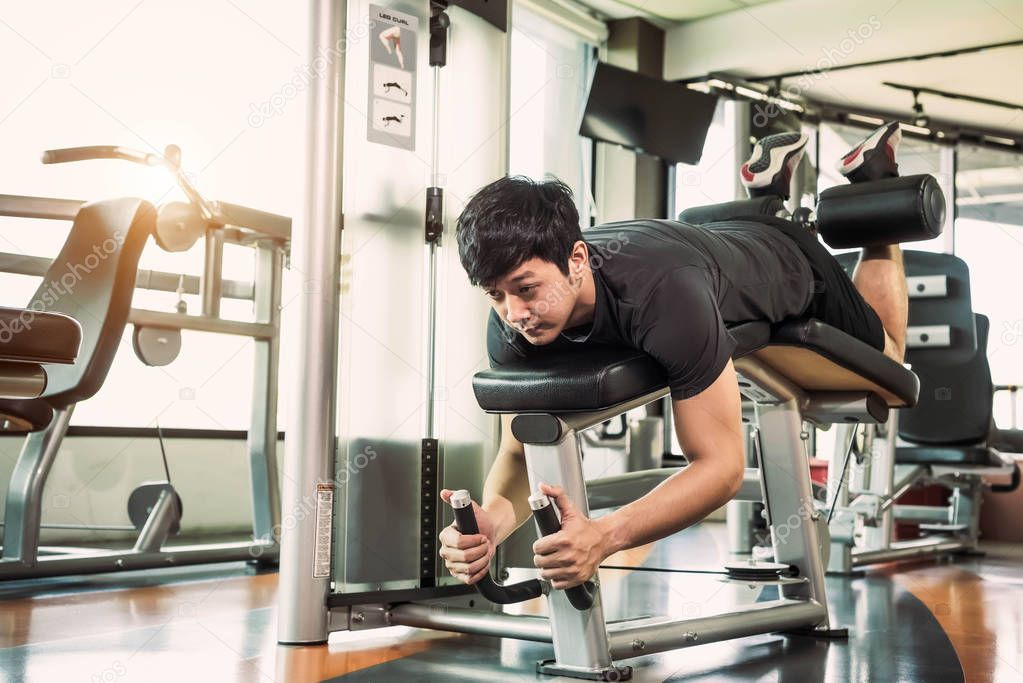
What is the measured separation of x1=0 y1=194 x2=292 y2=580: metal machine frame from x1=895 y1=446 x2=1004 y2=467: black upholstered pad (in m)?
2.28

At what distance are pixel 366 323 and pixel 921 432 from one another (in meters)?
2.76

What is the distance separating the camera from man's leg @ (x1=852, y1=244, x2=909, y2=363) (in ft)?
7.51

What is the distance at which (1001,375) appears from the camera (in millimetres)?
6234

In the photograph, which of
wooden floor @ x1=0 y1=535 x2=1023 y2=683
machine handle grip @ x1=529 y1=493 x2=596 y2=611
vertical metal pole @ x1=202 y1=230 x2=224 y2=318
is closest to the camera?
machine handle grip @ x1=529 y1=493 x2=596 y2=611

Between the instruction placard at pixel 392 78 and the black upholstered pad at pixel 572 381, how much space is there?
28.4 inches

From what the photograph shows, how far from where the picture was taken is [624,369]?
1531 mm

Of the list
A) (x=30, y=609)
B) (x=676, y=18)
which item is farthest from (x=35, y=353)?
(x=676, y=18)

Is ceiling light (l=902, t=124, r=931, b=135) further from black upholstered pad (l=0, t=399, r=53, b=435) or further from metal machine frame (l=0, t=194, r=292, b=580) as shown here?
black upholstered pad (l=0, t=399, r=53, b=435)

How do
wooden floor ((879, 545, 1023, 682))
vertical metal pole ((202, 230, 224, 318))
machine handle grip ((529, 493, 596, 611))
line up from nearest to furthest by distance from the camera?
machine handle grip ((529, 493, 596, 611)), wooden floor ((879, 545, 1023, 682)), vertical metal pole ((202, 230, 224, 318))

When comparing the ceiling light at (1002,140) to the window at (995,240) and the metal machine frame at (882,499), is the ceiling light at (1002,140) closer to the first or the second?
the window at (995,240)

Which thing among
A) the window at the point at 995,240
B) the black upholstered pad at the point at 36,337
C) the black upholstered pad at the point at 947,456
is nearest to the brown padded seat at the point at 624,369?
the black upholstered pad at the point at 36,337

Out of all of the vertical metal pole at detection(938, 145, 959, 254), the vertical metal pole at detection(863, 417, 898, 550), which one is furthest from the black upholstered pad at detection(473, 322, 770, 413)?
the vertical metal pole at detection(938, 145, 959, 254)

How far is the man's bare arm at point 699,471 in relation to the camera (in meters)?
1.47

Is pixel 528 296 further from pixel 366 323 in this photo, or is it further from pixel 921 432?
pixel 921 432
